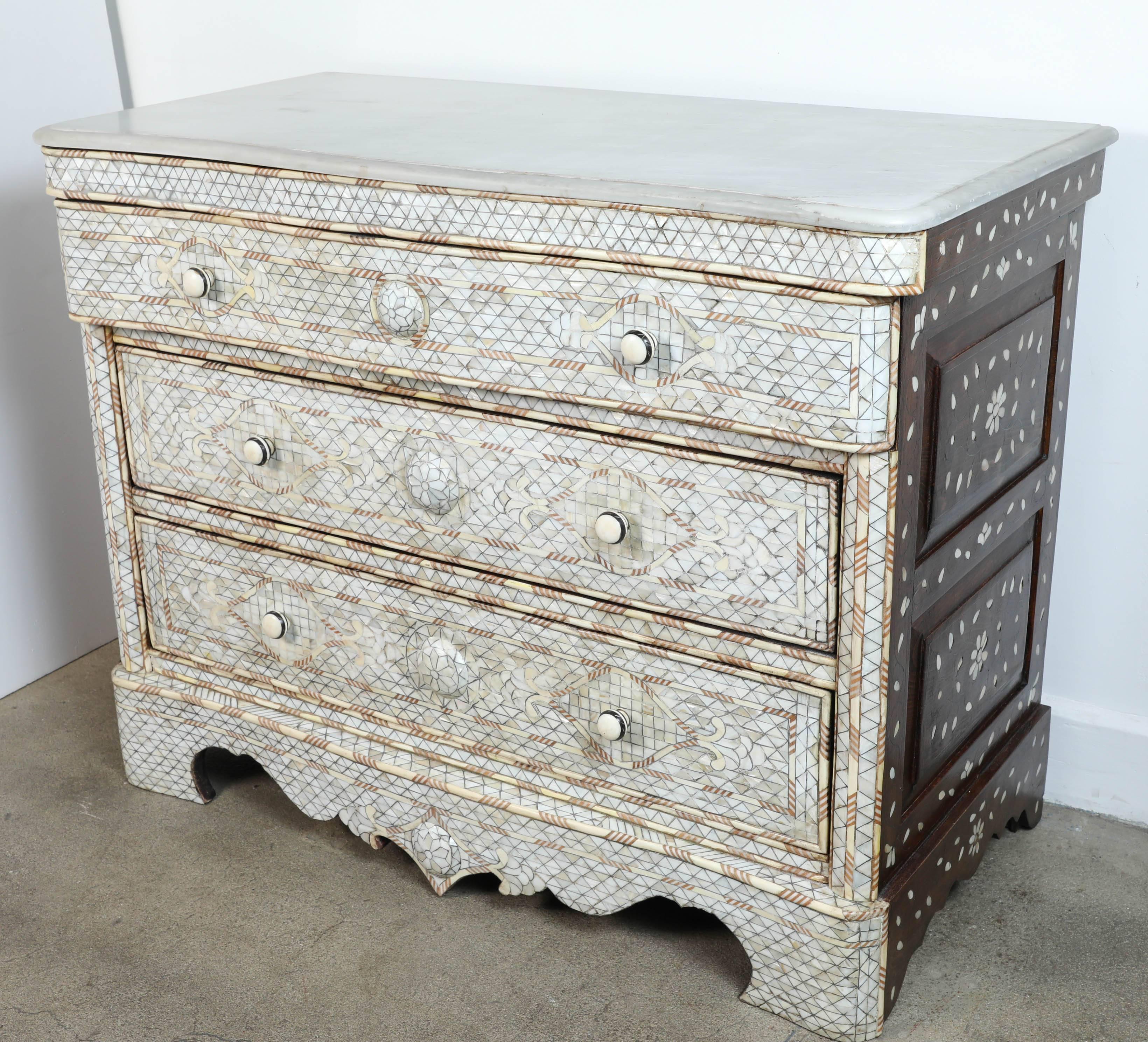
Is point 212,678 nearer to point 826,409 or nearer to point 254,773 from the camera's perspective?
point 254,773

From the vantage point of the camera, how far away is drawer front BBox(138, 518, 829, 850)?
1.51 metres

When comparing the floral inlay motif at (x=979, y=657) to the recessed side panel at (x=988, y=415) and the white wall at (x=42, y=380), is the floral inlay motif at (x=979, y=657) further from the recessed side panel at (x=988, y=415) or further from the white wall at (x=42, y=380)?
the white wall at (x=42, y=380)

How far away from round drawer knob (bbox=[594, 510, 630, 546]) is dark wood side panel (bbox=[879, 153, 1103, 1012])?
1.03 ft

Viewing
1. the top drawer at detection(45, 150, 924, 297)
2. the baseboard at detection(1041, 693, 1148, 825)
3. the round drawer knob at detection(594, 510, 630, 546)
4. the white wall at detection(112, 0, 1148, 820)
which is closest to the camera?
the top drawer at detection(45, 150, 924, 297)

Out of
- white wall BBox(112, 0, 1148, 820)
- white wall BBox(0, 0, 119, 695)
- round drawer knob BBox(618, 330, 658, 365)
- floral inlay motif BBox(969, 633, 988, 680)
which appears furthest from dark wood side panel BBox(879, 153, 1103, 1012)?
white wall BBox(0, 0, 119, 695)

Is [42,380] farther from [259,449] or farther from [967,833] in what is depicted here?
[967,833]

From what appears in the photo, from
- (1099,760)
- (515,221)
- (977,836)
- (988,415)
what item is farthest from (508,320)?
(1099,760)

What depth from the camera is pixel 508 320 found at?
147 cm

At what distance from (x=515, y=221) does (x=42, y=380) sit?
1333mm

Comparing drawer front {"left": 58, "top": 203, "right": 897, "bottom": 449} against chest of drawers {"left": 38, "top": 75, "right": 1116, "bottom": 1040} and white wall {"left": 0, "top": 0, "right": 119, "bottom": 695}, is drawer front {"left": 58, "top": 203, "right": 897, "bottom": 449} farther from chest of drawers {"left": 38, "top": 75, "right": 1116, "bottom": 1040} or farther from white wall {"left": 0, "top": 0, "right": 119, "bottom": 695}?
white wall {"left": 0, "top": 0, "right": 119, "bottom": 695}

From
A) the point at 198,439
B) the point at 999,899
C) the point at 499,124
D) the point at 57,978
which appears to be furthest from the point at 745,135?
the point at 57,978

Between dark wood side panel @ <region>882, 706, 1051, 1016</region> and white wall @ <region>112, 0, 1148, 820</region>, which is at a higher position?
white wall @ <region>112, 0, 1148, 820</region>

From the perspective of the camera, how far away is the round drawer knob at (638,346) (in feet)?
4.52

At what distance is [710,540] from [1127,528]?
78cm
